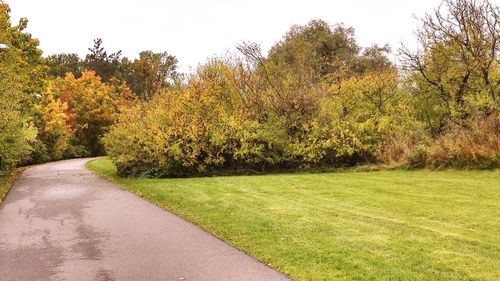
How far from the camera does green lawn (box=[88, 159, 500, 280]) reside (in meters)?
6.69

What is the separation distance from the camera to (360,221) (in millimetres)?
9602

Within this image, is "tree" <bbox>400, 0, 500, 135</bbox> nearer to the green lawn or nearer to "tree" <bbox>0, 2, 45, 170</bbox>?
the green lawn

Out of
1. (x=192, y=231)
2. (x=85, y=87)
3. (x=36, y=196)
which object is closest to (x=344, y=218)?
(x=192, y=231)

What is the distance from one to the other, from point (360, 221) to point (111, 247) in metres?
4.88

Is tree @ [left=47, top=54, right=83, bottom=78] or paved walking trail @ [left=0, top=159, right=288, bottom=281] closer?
paved walking trail @ [left=0, top=159, right=288, bottom=281]

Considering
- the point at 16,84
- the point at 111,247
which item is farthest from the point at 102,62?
the point at 111,247

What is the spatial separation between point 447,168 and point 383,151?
3.70m

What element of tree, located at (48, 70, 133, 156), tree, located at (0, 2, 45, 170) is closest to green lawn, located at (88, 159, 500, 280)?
tree, located at (0, 2, 45, 170)

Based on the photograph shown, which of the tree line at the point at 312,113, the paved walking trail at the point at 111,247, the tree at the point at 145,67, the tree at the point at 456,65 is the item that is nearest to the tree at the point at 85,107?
the tree at the point at 145,67

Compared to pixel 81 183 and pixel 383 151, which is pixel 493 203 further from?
pixel 81 183

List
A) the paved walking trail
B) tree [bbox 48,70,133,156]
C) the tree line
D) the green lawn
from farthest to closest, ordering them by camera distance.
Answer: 1. tree [bbox 48,70,133,156]
2. the tree line
3. the paved walking trail
4. the green lawn

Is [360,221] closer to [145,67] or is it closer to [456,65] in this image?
[456,65]

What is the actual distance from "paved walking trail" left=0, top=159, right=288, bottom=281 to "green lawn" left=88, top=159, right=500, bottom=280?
1.77 feet

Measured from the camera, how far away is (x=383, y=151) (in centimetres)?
2177
